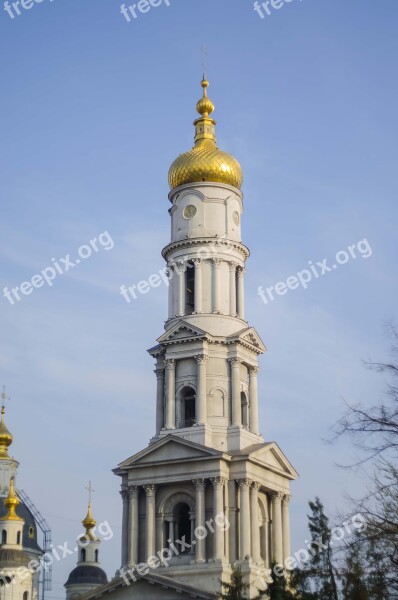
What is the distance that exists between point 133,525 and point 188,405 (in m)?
5.97

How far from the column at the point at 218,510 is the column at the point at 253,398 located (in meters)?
3.96

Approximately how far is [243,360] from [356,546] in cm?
2765

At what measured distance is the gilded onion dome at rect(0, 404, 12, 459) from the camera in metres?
85.1

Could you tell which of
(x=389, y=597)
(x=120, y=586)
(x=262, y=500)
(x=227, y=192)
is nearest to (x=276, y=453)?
(x=262, y=500)

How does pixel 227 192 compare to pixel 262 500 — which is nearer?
pixel 262 500

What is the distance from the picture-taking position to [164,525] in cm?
4534

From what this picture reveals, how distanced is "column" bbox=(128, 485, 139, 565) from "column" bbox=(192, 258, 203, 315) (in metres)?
8.59

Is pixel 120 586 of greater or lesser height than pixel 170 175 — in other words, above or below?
below

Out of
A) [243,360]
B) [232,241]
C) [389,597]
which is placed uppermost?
[232,241]

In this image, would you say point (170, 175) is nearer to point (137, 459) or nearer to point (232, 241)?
point (232, 241)

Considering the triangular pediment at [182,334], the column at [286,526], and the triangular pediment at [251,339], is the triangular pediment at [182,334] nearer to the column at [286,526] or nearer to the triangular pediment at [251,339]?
the triangular pediment at [251,339]

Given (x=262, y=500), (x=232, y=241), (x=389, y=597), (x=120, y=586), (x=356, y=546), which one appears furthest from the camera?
(x=232, y=241)

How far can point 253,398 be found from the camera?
4816 cm

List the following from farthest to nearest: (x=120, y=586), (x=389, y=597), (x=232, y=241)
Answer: (x=232, y=241) < (x=120, y=586) < (x=389, y=597)
